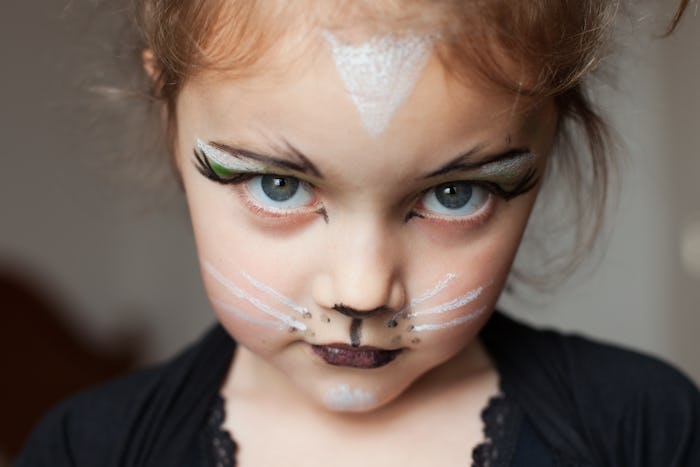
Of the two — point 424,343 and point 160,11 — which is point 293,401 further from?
point 160,11

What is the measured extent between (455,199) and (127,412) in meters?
0.45

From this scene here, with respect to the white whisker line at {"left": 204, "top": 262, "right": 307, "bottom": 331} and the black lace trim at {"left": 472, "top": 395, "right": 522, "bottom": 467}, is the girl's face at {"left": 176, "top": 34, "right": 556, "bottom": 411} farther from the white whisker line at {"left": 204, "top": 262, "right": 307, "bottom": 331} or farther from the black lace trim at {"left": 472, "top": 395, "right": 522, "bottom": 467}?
the black lace trim at {"left": 472, "top": 395, "right": 522, "bottom": 467}

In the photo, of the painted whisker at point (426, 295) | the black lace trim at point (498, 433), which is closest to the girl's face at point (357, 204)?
the painted whisker at point (426, 295)

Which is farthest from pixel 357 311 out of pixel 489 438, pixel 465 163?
pixel 489 438

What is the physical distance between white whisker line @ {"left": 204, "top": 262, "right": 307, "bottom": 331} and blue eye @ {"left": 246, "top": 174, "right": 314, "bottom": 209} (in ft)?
0.27

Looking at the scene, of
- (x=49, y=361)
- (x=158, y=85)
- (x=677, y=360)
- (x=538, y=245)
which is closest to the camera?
(x=158, y=85)

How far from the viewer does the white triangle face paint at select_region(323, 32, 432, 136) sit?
81cm

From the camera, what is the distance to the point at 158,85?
1010 millimetres

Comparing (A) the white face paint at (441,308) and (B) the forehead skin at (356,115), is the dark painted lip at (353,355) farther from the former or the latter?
(B) the forehead skin at (356,115)

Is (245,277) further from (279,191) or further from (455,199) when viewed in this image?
(455,199)

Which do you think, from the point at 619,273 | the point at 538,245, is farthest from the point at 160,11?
the point at 619,273

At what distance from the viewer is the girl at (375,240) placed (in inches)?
31.9

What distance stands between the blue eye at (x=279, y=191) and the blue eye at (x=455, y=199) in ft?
0.33

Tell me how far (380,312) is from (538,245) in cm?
42
